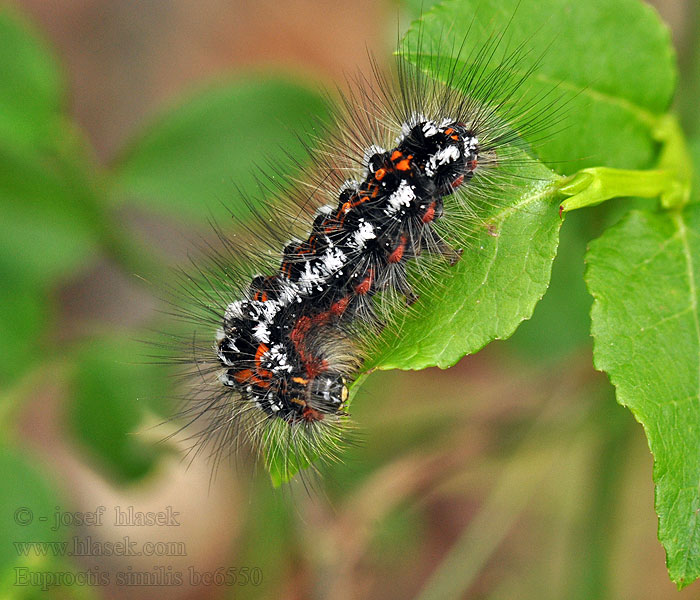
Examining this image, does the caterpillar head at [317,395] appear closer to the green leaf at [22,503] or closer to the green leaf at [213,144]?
the green leaf at [213,144]

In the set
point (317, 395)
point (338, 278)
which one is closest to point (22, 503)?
point (317, 395)

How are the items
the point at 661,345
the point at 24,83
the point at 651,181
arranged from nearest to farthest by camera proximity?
the point at 661,345
the point at 651,181
the point at 24,83

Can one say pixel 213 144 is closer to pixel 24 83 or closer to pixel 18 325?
pixel 24 83

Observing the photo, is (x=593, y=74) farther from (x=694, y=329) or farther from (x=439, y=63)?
(x=694, y=329)

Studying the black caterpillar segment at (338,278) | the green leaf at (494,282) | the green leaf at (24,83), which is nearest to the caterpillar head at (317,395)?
the black caterpillar segment at (338,278)

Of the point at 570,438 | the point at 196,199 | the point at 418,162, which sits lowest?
the point at 570,438

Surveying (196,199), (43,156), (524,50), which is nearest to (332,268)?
(524,50)
